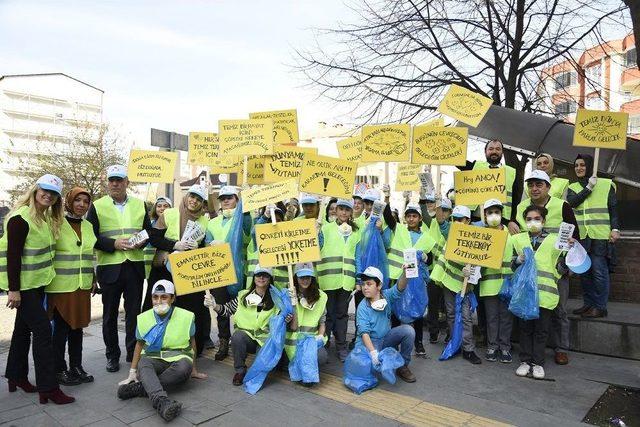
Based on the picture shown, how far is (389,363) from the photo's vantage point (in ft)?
14.2

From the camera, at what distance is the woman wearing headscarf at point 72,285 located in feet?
14.2

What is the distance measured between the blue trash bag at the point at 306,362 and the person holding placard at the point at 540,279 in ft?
6.62

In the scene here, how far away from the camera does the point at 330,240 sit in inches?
206

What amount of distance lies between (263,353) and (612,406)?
3.07m

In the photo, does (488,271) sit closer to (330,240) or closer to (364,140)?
(330,240)

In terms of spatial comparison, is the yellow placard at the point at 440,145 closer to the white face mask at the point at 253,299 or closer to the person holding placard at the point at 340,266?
the person holding placard at the point at 340,266

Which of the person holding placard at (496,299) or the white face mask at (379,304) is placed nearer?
the white face mask at (379,304)

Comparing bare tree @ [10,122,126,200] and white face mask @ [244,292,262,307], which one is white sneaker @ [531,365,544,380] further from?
bare tree @ [10,122,126,200]

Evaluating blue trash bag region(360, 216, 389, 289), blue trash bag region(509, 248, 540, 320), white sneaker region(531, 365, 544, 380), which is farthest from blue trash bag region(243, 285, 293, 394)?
white sneaker region(531, 365, 544, 380)

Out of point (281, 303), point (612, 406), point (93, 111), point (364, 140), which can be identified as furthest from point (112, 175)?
point (93, 111)

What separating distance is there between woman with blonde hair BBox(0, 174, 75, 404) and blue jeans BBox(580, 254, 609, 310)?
5561 mm

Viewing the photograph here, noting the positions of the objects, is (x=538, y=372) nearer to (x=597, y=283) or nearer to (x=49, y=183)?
(x=597, y=283)

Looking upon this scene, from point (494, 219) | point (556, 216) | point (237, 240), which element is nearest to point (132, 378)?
point (237, 240)

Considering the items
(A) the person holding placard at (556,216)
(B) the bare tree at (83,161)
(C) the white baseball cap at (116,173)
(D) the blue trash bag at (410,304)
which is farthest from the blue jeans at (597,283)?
(B) the bare tree at (83,161)
